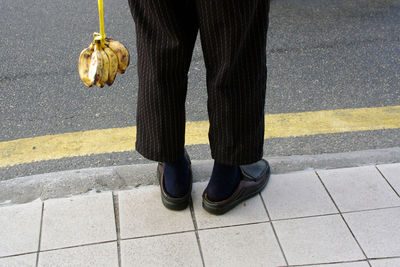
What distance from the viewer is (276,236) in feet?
5.36

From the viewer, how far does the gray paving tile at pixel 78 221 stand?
5.34ft

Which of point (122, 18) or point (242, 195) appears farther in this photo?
point (122, 18)

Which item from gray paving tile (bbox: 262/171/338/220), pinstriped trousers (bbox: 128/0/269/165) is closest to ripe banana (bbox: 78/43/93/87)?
pinstriped trousers (bbox: 128/0/269/165)

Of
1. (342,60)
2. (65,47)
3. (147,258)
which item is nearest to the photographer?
(147,258)

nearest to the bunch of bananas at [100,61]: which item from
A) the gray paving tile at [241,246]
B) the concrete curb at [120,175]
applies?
the concrete curb at [120,175]

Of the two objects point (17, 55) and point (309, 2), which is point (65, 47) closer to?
point (17, 55)

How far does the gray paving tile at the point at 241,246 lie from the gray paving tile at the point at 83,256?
33 cm

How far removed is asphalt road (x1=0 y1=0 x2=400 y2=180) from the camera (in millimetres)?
2299

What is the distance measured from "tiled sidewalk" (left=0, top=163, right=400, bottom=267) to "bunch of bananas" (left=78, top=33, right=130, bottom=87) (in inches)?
22.2

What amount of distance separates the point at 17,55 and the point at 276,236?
241 centimetres

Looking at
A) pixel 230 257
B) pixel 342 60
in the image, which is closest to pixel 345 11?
pixel 342 60

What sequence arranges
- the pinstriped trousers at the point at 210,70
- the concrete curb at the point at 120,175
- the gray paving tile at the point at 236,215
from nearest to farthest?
the pinstriped trousers at the point at 210,70 < the gray paving tile at the point at 236,215 < the concrete curb at the point at 120,175

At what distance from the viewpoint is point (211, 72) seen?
1.51 metres

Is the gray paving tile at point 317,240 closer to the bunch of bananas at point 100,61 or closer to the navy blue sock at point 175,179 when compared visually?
the navy blue sock at point 175,179
